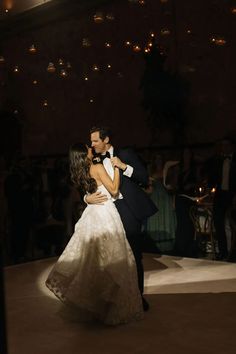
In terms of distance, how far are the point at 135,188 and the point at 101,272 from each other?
699 mm

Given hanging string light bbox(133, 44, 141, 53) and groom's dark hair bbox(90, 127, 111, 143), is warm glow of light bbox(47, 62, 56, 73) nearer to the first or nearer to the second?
hanging string light bbox(133, 44, 141, 53)

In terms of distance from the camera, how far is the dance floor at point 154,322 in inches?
128

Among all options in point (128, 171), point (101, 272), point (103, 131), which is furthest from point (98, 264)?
point (103, 131)

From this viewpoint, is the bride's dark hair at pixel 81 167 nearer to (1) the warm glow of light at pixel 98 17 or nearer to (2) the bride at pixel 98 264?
(2) the bride at pixel 98 264

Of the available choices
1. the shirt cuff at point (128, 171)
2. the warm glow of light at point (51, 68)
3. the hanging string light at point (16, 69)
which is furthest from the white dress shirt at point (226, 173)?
the hanging string light at point (16, 69)

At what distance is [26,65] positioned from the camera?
1148 cm

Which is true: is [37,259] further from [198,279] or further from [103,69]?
[103,69]

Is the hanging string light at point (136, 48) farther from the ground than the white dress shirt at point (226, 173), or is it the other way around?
the hanging string light at point (136, 48)

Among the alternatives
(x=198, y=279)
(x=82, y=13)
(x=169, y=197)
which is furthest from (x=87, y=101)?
(x=198, y=279)

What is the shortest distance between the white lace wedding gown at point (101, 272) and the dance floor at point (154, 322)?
14 centimetres

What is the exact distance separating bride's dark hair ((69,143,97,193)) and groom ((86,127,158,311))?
7 centimetres

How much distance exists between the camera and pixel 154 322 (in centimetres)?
373

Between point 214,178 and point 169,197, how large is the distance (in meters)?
0.74

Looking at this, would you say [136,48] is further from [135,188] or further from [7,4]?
[135,188]
